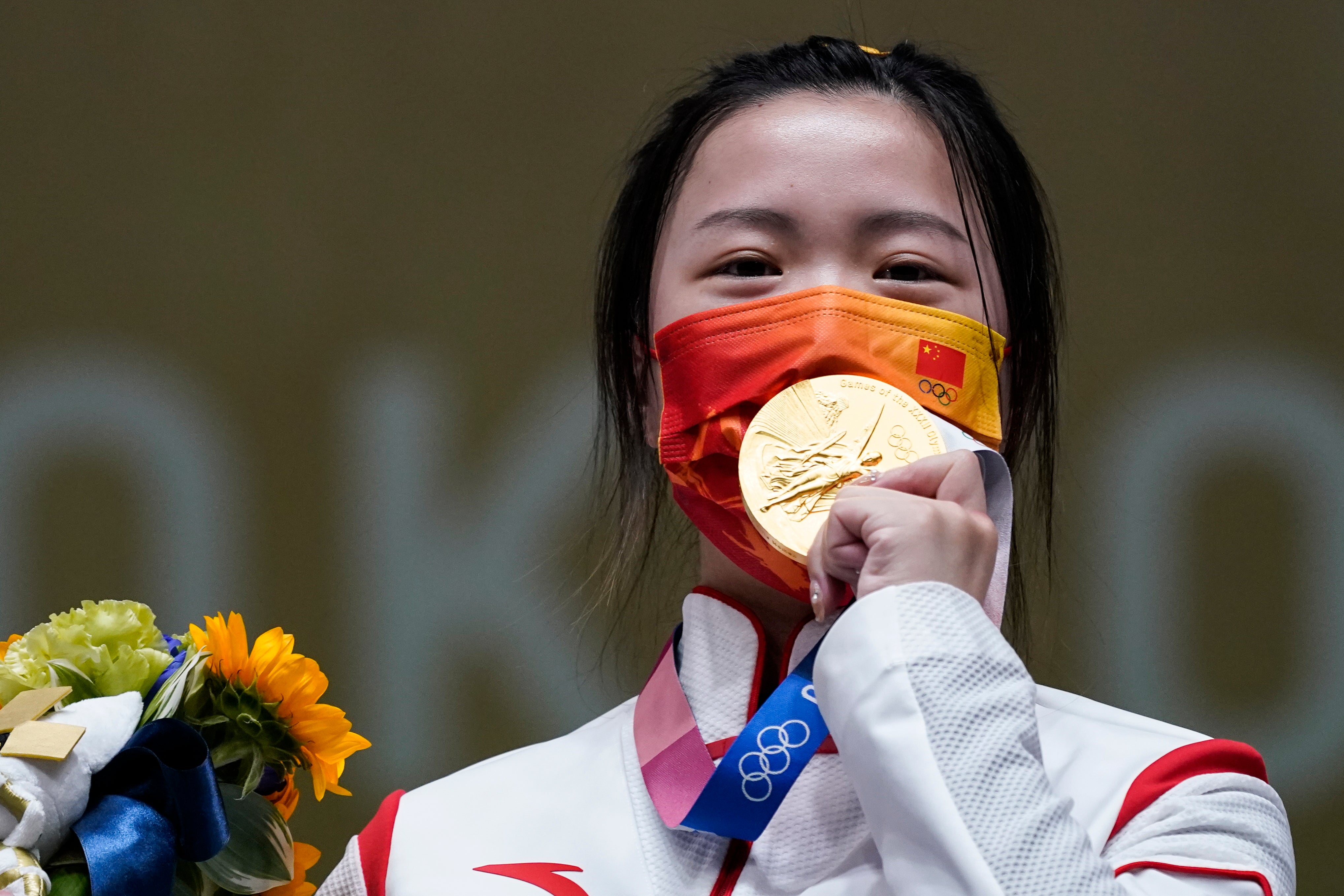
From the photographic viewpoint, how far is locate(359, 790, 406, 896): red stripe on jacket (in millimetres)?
1341

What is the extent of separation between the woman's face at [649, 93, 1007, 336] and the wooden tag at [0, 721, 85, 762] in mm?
660

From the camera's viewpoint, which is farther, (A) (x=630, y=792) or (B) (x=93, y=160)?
(B) (x=93, y=160)

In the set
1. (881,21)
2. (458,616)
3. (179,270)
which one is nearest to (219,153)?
(179,270)

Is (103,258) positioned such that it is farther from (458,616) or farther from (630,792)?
(630,792)

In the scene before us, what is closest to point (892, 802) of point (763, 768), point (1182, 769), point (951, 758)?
point (951, 758)

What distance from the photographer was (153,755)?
3.65ft

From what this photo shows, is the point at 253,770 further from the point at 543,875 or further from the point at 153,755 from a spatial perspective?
the point at 543,875

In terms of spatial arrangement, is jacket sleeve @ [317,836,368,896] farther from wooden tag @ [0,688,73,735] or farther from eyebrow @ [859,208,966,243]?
eyebrow @ [859,208,966,243]

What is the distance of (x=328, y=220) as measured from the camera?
8.08ft

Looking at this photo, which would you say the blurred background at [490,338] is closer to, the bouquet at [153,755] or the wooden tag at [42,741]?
the bouquet at [153,755]

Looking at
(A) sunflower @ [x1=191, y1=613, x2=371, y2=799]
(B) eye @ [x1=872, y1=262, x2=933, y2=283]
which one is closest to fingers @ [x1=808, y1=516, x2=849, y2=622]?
(B) eye @ [x1=872, y1=262, x2=933, y2=283]

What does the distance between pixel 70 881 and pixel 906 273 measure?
903 millimetres

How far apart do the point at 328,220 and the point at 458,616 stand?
740 mm

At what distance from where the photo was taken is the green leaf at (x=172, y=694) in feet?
3.84
